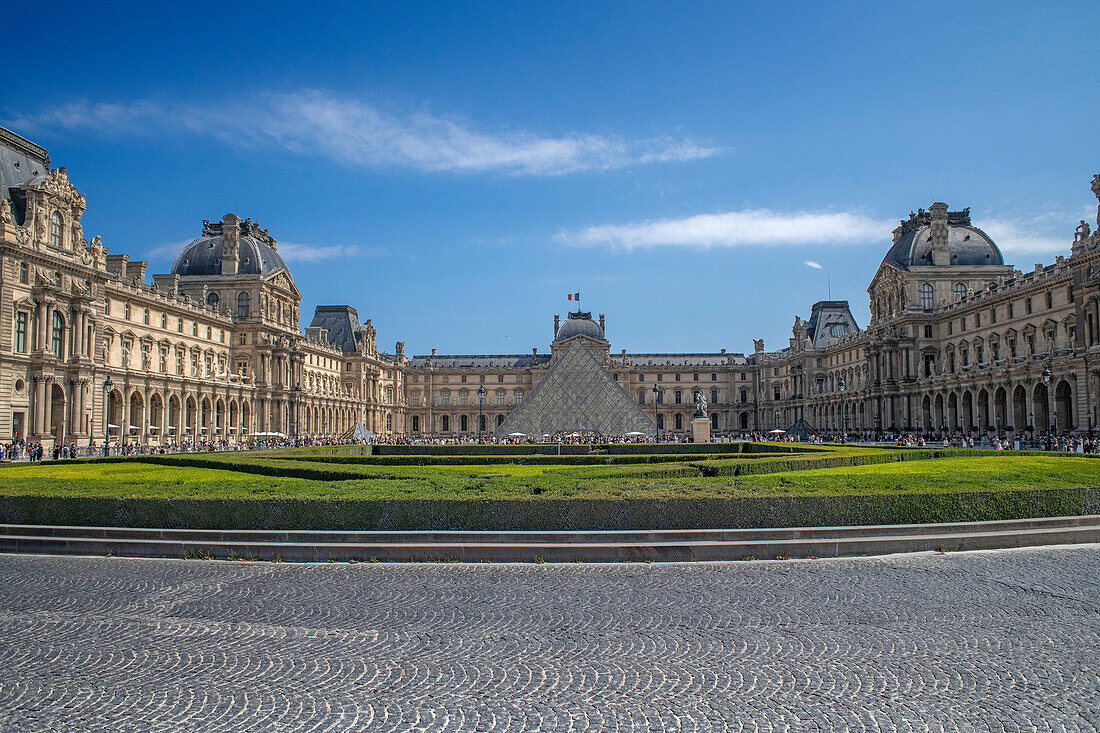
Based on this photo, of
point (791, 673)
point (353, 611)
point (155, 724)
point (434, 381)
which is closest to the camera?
point (155, 724)

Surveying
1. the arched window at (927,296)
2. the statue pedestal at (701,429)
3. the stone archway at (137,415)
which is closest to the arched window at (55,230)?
the stone archway at (137,415)

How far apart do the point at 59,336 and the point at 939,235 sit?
61.1 m

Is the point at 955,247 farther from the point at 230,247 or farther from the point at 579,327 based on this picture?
the point at 230,247

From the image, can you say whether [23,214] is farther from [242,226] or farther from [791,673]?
[791,673]

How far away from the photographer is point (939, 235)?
6006 centimetres

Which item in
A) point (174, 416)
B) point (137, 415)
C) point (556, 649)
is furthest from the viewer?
point (174, 416)

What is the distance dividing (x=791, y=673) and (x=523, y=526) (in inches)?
233

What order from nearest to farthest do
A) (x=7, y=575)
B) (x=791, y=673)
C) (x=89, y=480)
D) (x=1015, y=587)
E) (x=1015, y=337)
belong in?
1. (x=791, y=673)
2. (x=1015, y=587)
3. (x=7, y=575)
4. (x=89, y=480)
5. (x=1015, y=337)

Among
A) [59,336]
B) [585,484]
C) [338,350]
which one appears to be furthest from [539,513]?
[338,350]

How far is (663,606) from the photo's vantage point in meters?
8.36

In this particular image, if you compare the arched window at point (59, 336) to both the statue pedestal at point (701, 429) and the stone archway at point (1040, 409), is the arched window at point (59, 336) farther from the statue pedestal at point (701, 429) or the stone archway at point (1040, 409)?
the stone archway at point (1040, 409)

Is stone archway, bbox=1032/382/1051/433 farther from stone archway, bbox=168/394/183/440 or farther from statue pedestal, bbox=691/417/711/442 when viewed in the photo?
stone archway, bbox=168/394/183/440

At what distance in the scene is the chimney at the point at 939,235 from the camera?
59969 mm

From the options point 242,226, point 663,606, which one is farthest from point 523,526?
point 242,226
